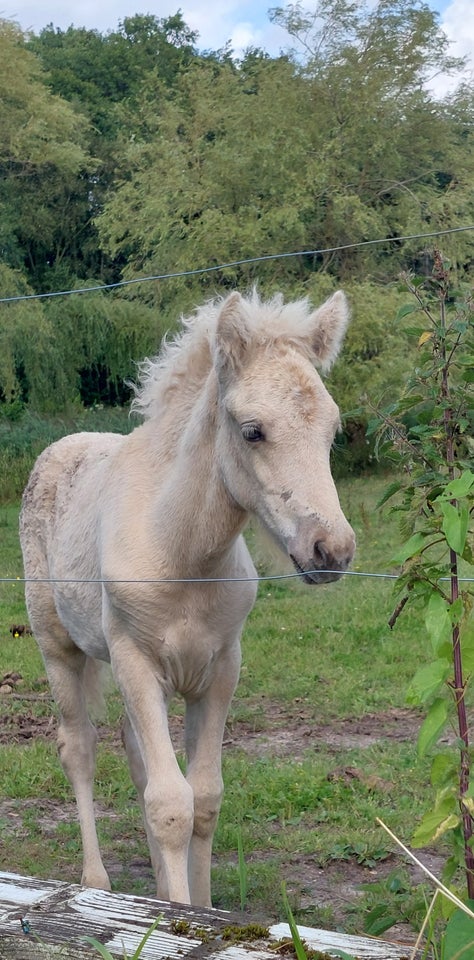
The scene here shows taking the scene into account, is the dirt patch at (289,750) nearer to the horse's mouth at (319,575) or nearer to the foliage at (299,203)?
the horse's mouth at (319,575)

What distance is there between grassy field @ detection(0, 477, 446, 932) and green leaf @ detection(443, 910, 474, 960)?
73 centimetres

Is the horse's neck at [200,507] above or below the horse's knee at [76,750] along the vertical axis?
above

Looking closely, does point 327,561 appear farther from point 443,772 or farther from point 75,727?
point 75,727

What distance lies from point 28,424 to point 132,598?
11.6 metres

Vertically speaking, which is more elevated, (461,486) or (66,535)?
(461,486)

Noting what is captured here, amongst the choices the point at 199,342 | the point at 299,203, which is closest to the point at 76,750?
the point at 199,342

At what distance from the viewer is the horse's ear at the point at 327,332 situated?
347 cm

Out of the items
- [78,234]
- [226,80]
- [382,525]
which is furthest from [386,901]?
[78,234]

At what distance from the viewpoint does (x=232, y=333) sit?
329 centimetres

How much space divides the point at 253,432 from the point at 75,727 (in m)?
2.11

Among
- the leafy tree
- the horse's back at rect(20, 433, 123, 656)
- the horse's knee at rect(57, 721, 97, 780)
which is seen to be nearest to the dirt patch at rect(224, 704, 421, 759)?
the horse's knee at rect(57, 721, 97, 780)

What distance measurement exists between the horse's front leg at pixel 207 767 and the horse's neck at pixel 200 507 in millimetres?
440

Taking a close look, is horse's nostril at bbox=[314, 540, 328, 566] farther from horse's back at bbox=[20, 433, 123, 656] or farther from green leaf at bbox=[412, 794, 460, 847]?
horse's back at bbox=[20, 433, 123, 656]

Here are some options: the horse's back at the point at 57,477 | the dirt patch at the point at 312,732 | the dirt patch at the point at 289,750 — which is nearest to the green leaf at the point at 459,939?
the dirt patch at the point at 289,750
